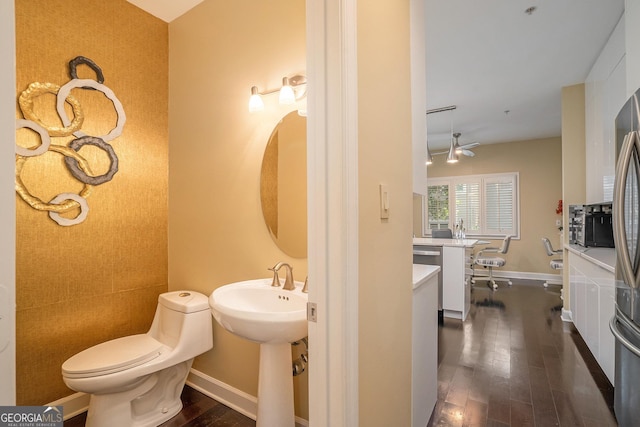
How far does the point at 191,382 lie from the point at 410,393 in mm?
1611

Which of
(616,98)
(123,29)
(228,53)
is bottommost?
(616,98)

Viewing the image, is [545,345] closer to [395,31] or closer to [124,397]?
[395,31]

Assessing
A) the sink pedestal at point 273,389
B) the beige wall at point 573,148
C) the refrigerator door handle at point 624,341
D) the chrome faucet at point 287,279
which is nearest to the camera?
the refrigerator door handle at point 624,341

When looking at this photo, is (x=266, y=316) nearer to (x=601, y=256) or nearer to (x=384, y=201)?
(x=384, y=201)

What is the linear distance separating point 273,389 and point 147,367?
2.40 ft

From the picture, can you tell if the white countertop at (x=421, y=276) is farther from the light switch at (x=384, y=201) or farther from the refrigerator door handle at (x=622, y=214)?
the refrigerator door handle at (x=622, y=214)

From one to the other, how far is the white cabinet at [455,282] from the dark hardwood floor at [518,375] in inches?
6.5

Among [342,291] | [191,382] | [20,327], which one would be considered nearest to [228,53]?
[342,291]

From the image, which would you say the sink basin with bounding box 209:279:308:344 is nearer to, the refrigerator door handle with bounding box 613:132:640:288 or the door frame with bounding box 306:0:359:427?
the door frame with bounding box 306:0:359:427

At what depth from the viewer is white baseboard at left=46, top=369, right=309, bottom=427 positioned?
6.09ft

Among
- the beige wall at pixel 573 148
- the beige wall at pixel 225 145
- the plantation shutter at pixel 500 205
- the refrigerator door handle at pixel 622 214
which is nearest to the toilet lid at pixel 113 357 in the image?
the beige wall at pixel 225 145

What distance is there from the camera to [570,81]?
11.3 ft

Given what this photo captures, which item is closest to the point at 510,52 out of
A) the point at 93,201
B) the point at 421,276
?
the point at 421,276

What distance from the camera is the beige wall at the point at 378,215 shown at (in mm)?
1018
